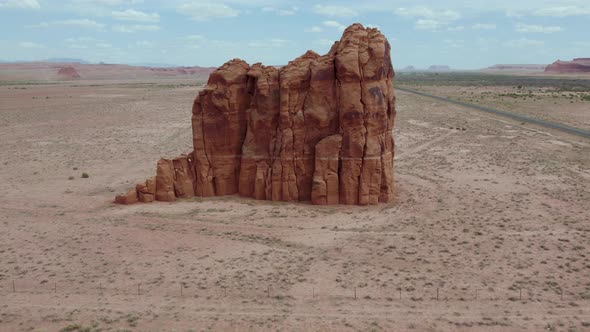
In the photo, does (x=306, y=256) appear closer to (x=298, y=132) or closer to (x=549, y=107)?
(x=298, y=132)

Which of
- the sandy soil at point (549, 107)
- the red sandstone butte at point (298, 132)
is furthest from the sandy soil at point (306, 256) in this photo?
the sandy soil at point (549, 107)

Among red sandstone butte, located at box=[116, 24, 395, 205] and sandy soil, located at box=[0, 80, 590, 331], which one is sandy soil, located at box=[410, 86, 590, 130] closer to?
sandy soil, located at box=[0, 80, 590, 331]

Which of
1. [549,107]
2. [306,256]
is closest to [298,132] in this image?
[306,256]

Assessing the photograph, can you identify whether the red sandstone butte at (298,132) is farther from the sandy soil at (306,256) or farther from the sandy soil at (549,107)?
the sandy soil at (549,107)

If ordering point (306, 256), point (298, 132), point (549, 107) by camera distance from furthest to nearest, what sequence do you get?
1. point (549, 107)
2. point (298, 132)
3. point (306, 256)

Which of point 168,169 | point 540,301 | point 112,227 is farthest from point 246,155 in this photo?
point 540,301

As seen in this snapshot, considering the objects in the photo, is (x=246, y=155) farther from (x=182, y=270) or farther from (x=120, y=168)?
(x=120, y=168)

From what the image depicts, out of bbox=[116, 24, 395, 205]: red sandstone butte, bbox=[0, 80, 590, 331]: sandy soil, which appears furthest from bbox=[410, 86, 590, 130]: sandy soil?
bbox=[116, 24, 395, 205]: red sandstone butte
